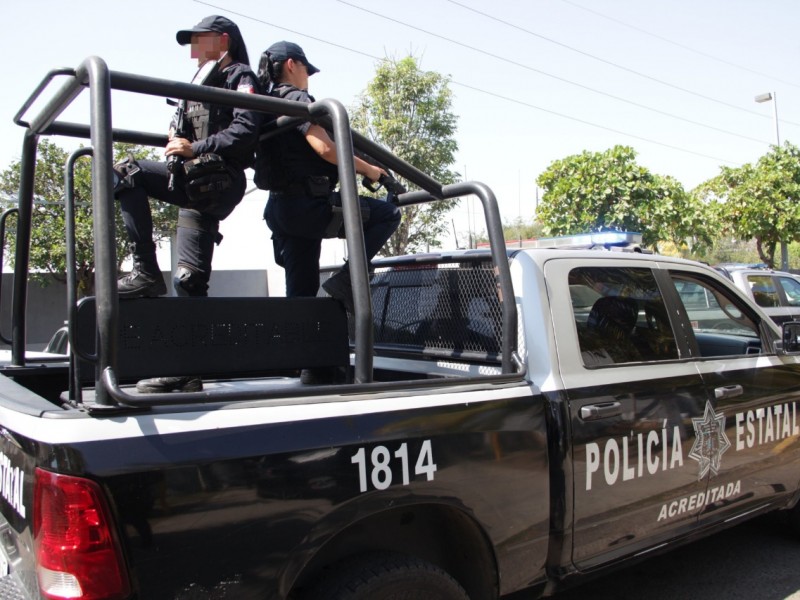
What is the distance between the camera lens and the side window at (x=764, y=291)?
34.8 ft

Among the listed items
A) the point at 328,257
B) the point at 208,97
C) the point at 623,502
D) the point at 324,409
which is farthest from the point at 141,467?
the point at 328,257

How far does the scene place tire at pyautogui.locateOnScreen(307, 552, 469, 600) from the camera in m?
2.05

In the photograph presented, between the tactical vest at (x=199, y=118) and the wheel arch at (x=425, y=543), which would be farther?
the tactical vest at (x=199, y=118)

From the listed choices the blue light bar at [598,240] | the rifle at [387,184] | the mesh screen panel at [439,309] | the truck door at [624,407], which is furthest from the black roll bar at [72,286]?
the blue light bar at [598,240]

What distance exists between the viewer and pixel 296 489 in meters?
1.96

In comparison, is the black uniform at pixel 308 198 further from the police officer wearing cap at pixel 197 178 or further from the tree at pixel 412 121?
the tree at pixel 412 121

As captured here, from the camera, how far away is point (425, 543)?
245 centimetres

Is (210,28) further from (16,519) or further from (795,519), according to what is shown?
(795,519)

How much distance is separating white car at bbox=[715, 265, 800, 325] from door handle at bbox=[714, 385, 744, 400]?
24.4 feet

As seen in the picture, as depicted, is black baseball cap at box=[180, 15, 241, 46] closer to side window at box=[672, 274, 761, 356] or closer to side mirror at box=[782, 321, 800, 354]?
side window at box=[672, 274, 761, 356]

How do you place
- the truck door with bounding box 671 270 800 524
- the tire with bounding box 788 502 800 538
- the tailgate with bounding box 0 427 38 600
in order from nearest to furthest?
the tailgate with bounding box 0 427 38 600 → the truck door with bounding box 671 270 800 524 → the tire with bounding box 788 502 800 538

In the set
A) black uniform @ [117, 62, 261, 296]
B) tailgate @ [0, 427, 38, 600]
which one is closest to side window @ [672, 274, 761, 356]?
black uniform @ [117, 62, 261, 296]

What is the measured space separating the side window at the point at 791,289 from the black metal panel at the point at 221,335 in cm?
1036

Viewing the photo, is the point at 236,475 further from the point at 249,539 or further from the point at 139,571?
the point at 139,571
